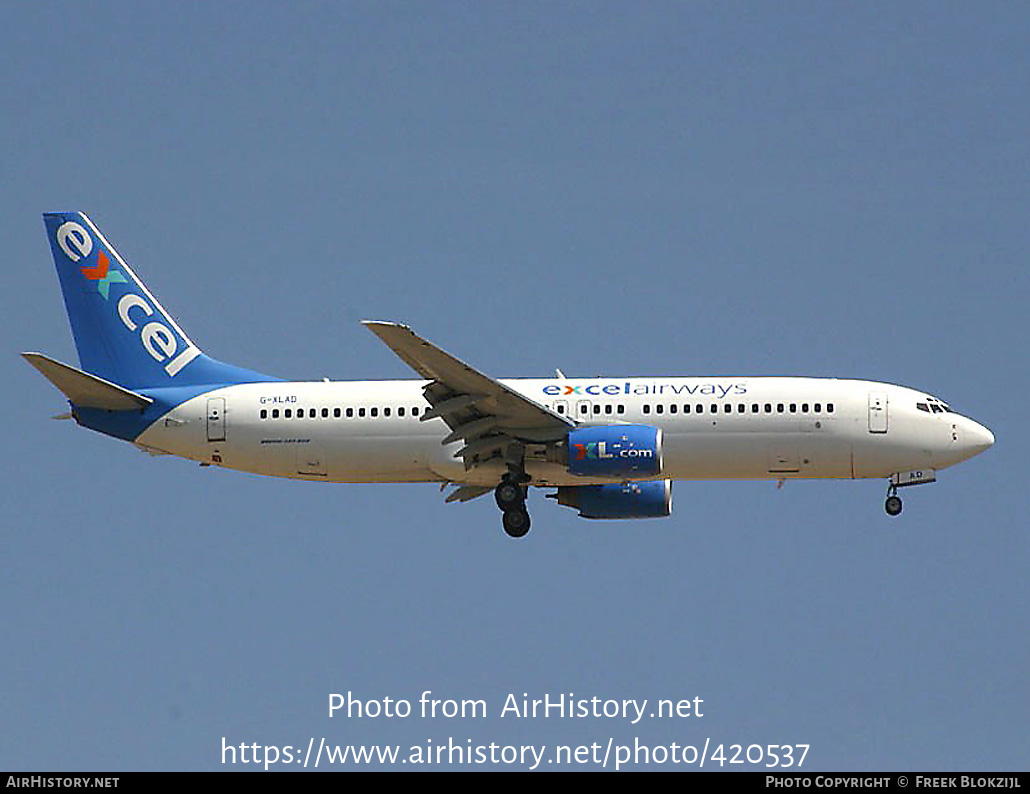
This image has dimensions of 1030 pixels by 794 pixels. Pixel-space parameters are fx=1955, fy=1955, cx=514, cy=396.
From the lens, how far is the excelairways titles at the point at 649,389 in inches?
2184

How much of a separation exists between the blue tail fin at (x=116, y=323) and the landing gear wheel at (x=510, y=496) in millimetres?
8237

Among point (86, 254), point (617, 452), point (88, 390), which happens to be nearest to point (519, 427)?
point (617, 452)

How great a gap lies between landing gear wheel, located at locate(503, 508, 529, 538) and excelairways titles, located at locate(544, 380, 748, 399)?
355 centimetres

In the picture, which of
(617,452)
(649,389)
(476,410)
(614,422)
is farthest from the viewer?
(649,389)

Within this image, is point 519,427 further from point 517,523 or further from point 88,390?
point 88,390

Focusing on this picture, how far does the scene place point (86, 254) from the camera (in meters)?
60.6

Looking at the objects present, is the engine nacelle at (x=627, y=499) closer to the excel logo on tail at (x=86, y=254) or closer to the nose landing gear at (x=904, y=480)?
the nose landing gear at (x=904, y=480)

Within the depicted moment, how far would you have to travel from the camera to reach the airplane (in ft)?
179

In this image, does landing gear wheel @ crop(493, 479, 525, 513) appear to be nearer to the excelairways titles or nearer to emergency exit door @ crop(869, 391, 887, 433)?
the excelairways titles

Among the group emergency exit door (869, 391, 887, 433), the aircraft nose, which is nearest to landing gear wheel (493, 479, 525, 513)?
emergency exit door (869, 391, 887, 433)

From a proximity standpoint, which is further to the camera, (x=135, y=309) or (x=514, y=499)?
(x=135, y=309)

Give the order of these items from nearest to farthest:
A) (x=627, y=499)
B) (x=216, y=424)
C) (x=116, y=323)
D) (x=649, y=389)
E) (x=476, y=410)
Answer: (x=476, y=410) < (x=649, y=389) < (x=216, y=424) < (x=627, y=499) < (x=116, y=323)

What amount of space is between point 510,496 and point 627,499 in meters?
4.11
